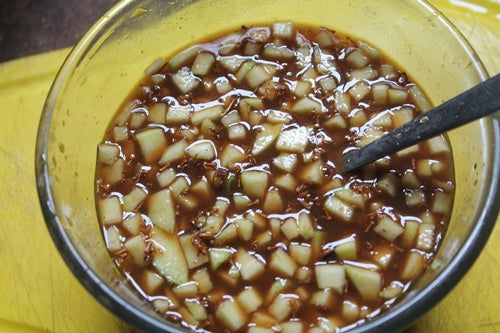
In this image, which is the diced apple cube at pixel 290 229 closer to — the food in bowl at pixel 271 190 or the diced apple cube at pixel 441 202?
the food in bowl at pixel 271 190

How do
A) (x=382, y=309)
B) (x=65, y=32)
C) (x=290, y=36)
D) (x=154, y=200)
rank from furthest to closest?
(x=65, y=32) < (x=290, y=36) < (x=154, y=200) < (x=382, y=309)

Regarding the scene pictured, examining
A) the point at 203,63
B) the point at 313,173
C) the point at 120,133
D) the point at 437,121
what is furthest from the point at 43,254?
the point at 437,121

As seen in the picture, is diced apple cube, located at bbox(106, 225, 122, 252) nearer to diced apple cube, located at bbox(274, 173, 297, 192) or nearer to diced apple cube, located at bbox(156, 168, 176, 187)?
diced apple cube, located at bbox(156, 168, 176, 187)

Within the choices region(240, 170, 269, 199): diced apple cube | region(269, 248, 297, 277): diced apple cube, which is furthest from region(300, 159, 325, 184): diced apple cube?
region(269, 248, 297, 277): diced apple cube

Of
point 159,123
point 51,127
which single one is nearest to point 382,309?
A: point 159,123

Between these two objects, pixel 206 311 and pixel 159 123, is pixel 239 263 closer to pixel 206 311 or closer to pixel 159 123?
pixel 206 311

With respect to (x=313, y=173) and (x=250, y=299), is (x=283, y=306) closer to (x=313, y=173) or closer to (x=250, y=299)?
(x=250, y=299)

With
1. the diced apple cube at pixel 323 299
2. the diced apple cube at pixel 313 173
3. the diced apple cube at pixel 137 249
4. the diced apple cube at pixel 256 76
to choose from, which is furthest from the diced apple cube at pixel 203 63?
the diced apple cube at pixel 323 299
